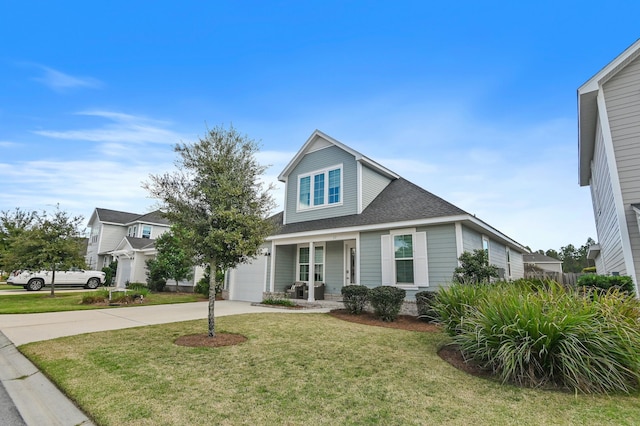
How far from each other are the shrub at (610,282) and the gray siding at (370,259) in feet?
18.3

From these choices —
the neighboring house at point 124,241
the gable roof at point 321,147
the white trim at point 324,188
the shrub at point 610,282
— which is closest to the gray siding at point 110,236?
the neighboring house at point 124,241

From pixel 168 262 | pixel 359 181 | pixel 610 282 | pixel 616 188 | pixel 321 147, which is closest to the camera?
pixel 610 282

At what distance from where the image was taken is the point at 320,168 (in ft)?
46.2

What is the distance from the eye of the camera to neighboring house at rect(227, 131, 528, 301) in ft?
32.5

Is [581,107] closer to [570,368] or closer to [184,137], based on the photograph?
[570,368]

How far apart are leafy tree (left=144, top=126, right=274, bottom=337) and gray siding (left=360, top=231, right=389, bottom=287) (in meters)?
5.61

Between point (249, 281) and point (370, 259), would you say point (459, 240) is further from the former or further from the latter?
point (249, 281)

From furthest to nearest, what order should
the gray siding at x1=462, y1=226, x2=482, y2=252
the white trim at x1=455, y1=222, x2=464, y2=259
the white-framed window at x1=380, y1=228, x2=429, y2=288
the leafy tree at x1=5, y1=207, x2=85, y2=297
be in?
1. the leafy tree at x1=5, y1=207, x2=85, y2=297
2. the white-framed window at x1=380, y1=228, x2=429, y2=288
3. the gray siding at x1=462, y1=226, x2=482, y2=252
4. the white trim at x1=455, y1=222, x2=464, y2=259

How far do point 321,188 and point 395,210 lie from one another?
401 centimetres

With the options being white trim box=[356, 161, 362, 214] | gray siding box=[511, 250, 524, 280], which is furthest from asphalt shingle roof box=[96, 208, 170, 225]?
gray siding box=[511, 250, 524, 280]

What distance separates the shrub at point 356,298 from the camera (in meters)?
9.57

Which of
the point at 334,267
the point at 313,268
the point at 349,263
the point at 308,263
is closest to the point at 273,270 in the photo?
the point at 308,263

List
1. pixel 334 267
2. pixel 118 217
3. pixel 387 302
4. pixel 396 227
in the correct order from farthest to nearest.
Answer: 1. pixel 118 217
2. pixel 334 267
3. pixel 396 227
4. pixel 387 302

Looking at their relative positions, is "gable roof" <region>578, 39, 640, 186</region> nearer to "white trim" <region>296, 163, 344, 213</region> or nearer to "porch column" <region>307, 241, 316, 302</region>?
"white trim" <region>296, 163, 344, 213</region>
